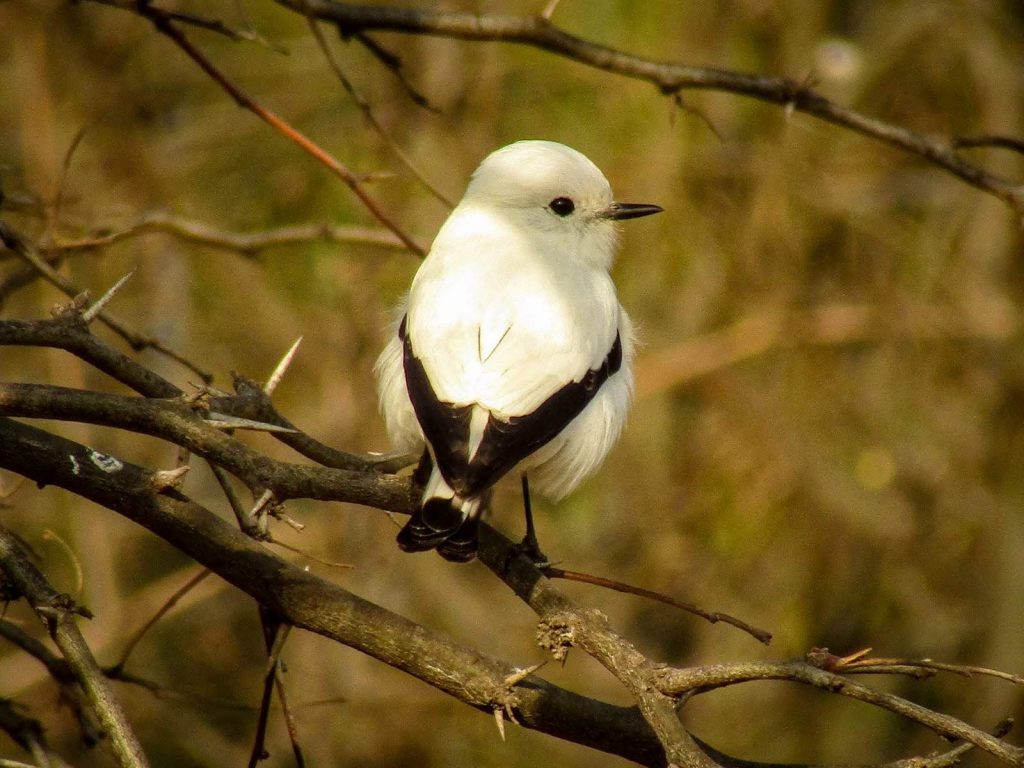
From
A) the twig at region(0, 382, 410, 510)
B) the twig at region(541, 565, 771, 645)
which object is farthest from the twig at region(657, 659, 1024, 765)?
the twig at region(0, 382, 410, 510)

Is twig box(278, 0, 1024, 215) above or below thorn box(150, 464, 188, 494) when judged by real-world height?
above

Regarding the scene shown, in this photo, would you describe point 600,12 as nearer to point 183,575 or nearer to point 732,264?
point 732,264

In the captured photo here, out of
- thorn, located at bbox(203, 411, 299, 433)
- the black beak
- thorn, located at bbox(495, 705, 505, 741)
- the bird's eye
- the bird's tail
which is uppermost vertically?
the black beak

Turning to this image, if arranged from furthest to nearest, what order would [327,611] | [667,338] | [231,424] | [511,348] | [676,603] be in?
[667,338] < [511,348] < [327,611] < [676,603] < [231,424]

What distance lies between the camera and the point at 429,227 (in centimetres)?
768

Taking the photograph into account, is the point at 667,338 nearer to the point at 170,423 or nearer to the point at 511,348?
the point at 511,348

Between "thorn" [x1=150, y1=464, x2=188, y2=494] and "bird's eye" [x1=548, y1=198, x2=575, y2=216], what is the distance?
2.43m

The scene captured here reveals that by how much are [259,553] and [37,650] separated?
729 mm

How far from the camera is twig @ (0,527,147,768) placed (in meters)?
2.35

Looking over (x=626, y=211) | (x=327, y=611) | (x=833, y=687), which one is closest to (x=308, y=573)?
(x=327, y=611)

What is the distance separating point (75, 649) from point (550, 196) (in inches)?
113

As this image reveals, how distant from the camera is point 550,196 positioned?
16.0 feet

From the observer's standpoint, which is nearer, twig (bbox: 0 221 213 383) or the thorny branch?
the thorny branch

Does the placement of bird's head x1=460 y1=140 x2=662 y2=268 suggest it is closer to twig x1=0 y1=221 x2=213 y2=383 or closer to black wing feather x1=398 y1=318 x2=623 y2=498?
black wing feather x1=398 y1=318 x2=623 y2=498
